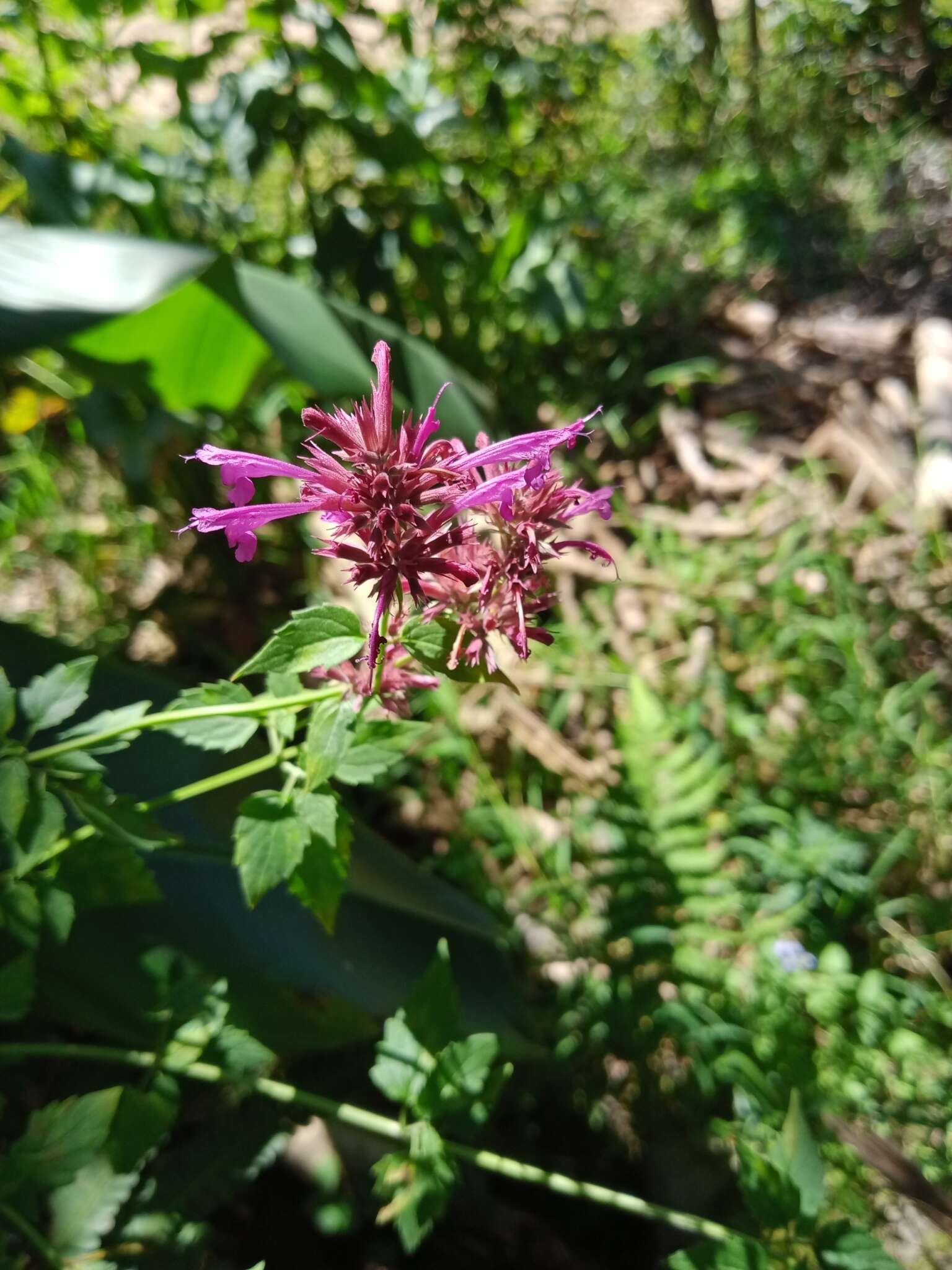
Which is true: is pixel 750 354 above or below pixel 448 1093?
above

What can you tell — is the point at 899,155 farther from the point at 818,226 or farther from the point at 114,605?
the point at 114,605

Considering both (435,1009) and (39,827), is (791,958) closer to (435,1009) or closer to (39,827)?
(435,1009)

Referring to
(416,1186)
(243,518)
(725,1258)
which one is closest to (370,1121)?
(416,1186)

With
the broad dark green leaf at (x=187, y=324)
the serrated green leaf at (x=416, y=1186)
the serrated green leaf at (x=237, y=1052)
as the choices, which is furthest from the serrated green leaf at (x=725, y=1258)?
the broad dark green leaf at (x=187, y=324)

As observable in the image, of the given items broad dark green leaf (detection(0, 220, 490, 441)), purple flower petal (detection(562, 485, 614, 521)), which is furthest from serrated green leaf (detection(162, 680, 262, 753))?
broad dark green leaf (detection(0, 220, 490, 441))

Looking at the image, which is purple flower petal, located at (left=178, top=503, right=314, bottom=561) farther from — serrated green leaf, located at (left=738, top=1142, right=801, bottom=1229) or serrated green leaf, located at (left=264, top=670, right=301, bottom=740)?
serrated green leaf, located at (left=738, top=1142, right=801, bottom=1229)

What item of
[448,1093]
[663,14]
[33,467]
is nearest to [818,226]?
[663,14]

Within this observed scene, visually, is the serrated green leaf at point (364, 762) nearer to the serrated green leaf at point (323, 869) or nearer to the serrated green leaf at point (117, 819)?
the serrated green leaf at point (323, 869)
